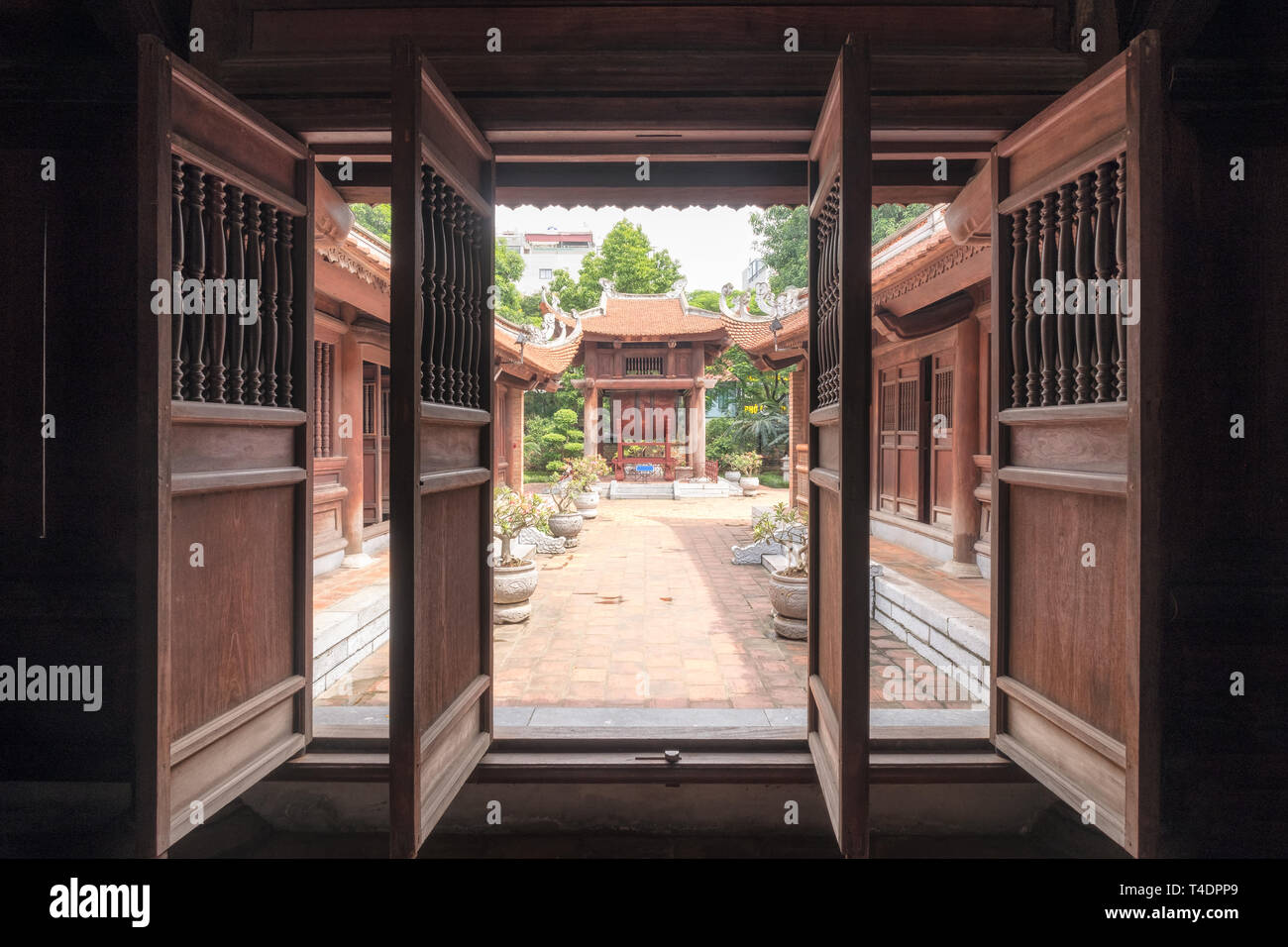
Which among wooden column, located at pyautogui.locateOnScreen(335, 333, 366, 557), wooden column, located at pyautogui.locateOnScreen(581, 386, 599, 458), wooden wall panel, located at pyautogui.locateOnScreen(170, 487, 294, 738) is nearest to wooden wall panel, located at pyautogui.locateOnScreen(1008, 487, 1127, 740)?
wooden wall panel, located at pyautogui.locateOnScreen(170, 487, 294, 738)

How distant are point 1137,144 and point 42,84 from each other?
3465 millimetres

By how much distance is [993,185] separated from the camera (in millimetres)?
2541

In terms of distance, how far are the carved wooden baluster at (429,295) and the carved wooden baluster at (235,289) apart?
624 mm

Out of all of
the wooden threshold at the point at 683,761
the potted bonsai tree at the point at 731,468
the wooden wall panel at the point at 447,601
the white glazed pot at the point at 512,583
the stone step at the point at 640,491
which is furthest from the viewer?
the potted bonsai tree at the point at 731,468

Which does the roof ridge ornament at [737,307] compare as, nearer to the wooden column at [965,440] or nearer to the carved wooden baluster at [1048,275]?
the wooden column at [965,440]

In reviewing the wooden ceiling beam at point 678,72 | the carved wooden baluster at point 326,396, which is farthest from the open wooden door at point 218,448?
the carved wooden baluster at point 326,396

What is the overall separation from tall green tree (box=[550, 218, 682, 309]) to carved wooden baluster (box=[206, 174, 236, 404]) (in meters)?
27.5

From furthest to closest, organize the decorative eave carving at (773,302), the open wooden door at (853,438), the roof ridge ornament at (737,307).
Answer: the roof ridge ornament at (737,307) < the decorative eave carving at (773,302) < the open wooden door at (853,438)

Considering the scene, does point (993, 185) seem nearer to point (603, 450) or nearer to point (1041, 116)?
point (1041, 116)

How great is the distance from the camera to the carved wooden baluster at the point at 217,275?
Result: 2174 mm

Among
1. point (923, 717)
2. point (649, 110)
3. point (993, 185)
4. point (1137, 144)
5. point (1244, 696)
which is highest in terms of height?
point (649, 110)

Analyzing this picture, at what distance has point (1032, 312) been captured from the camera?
7.98ft

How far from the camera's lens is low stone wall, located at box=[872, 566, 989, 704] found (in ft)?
13.9
